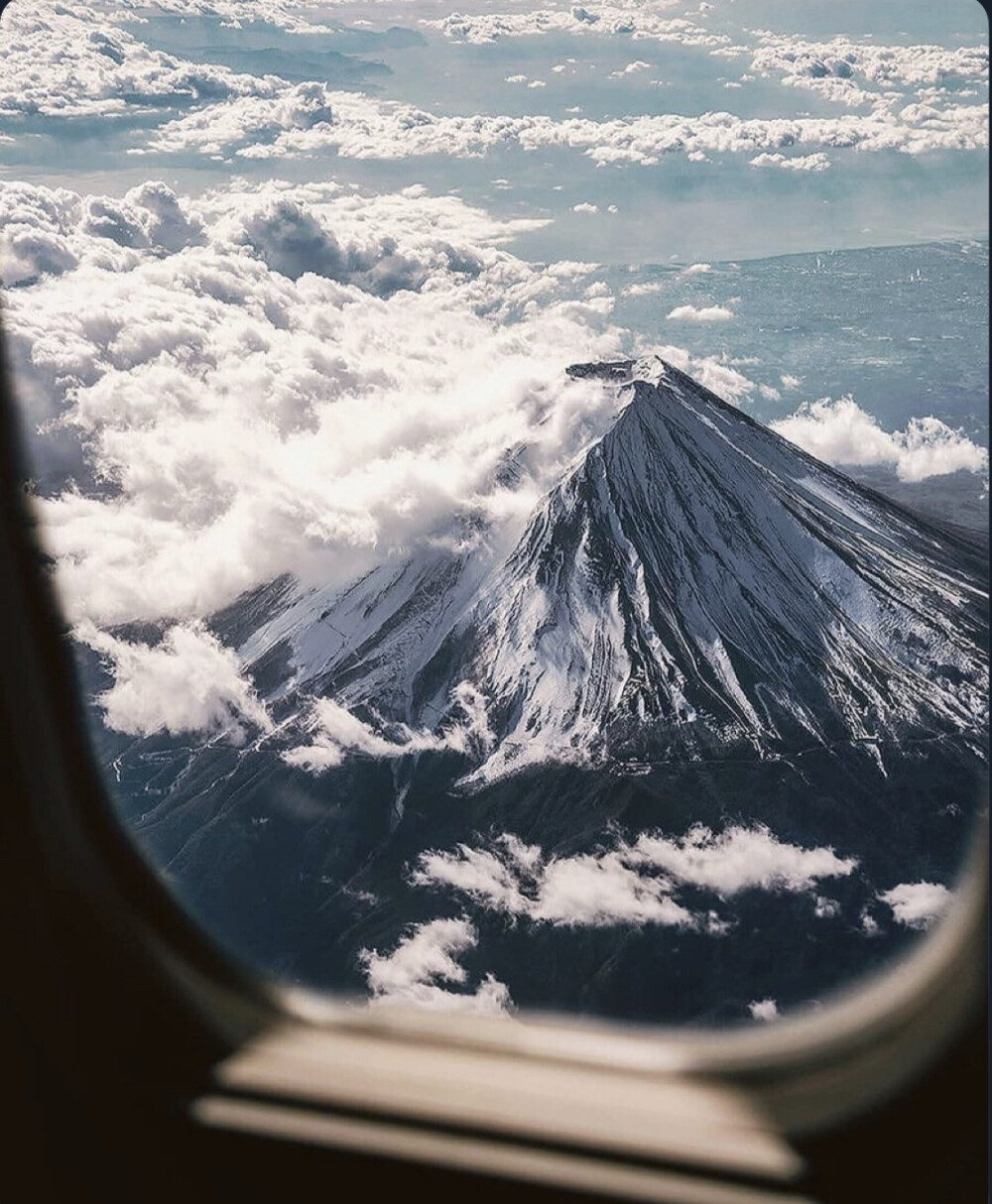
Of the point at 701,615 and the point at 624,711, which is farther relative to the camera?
the point at 624,711

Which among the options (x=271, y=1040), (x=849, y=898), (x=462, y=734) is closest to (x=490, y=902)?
(x=462, y=734)

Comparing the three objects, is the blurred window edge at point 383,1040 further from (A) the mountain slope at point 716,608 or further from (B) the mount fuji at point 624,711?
(A) the mountain slope at point 716,608

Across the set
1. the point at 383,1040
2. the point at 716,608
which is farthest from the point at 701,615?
the point at 383,1040

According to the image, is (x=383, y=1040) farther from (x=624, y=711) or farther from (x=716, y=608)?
(x=624, y=711)

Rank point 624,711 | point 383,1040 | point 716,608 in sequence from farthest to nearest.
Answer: point 624,711 < point 716,608 < point 383,1040

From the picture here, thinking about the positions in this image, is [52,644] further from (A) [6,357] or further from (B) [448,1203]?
(B) [448,1203]

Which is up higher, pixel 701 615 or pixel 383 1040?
pixel 383 1040

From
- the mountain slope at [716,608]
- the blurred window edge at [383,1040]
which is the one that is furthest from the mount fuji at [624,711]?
the blurred window edge at [383,1040]

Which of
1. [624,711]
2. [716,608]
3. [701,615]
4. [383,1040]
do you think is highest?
[383,1040]
